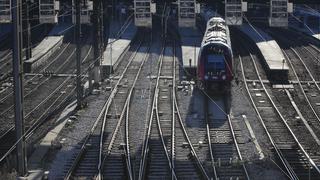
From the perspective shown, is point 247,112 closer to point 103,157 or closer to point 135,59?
point 103,157

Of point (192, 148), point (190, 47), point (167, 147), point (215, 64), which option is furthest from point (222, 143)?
point (190, 47)

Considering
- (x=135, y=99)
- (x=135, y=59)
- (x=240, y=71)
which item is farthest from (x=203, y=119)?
(x=135, y=59)

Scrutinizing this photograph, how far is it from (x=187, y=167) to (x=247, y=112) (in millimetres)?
7877

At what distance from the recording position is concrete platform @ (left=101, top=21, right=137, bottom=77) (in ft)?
123

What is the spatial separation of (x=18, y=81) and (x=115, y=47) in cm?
2569

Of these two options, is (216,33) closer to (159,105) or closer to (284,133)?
(159,105)

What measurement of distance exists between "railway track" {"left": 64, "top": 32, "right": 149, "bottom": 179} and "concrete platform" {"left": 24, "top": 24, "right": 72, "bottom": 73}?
7.69 m

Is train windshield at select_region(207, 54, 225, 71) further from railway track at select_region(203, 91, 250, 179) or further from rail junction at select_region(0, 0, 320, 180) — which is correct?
railway track at select_region(203, 91, 250, 179)

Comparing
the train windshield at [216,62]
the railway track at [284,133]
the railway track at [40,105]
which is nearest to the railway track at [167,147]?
the train windshield at [216,62]

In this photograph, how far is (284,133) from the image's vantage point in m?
24.6

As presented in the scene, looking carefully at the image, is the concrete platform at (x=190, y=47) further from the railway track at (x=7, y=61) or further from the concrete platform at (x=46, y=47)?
the railway track at (x=7, y=61)

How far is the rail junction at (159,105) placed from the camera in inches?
806

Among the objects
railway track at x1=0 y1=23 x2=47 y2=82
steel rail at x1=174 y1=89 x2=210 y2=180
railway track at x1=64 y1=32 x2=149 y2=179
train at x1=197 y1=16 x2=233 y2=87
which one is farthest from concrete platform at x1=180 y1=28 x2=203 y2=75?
railway track at x1=0 y1=23 x2=47 y2=82

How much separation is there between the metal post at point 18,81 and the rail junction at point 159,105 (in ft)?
0.10
